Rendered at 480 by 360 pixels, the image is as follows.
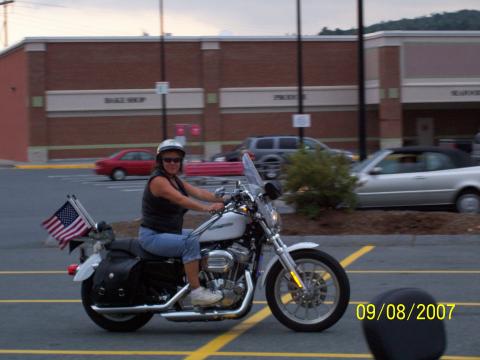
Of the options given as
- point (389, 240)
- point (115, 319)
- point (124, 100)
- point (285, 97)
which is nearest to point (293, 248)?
point (115, 319)

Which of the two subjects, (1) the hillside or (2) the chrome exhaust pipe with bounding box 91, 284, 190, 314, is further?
(1) the hillside

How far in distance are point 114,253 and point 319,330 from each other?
6.68 ft

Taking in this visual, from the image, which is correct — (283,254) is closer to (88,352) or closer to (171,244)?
(171,244)

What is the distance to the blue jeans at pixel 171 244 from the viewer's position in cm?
725

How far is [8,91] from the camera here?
189 feet

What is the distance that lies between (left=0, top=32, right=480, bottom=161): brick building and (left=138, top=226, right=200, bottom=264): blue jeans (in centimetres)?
4408

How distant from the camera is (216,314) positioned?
7316 mm

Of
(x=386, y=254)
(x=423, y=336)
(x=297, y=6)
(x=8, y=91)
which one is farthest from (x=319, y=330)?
(x=8, y=91)

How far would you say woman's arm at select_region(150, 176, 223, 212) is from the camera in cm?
722

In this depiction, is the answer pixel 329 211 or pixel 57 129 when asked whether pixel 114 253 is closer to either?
pixel 329 211

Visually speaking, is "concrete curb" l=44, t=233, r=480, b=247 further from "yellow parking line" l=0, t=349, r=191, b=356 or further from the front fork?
"yellow parking line" l=0, t=349, r=191, b=356

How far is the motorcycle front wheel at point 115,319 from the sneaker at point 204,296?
67cm

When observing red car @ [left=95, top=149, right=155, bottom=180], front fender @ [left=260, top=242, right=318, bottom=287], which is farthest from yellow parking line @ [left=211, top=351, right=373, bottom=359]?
red car @ [left=95, top=149, right=155, bottom=180]
